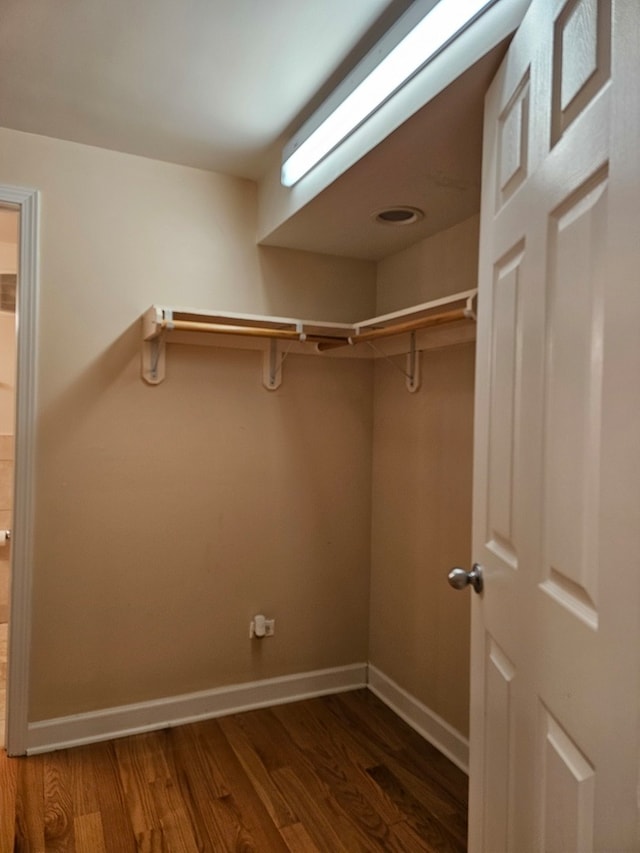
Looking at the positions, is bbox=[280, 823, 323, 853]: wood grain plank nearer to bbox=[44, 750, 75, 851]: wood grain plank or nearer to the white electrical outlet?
bbox=[44, 750, 75, 851]: wood grain plank

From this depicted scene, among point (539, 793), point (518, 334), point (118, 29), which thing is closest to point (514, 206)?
point (518, 334)

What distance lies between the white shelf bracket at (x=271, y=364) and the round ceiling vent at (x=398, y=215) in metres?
0.68

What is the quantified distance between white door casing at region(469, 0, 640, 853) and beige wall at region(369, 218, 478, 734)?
87 cm

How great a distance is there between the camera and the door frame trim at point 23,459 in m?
2.15

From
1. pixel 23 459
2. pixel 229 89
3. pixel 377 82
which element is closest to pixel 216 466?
pixel 23 459

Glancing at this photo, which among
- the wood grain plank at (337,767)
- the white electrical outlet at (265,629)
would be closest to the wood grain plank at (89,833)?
the wood grain plank at (337,767)

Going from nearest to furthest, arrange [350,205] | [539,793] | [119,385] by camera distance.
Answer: [539,793] < [350,205] < [119,385]

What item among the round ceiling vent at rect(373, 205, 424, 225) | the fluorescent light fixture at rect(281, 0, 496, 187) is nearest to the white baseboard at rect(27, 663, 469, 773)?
the round ceiling vent at rect(373, 205, 424, 225)

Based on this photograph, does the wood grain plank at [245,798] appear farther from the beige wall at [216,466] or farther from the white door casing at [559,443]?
the white door casing at [559,443]

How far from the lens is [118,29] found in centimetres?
155

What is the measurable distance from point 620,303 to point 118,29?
152 cm

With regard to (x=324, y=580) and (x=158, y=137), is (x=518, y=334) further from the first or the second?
(x=324, y=580)

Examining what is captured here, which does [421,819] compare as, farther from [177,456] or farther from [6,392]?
[6,392]

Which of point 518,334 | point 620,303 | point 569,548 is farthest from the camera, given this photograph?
point 518,334
